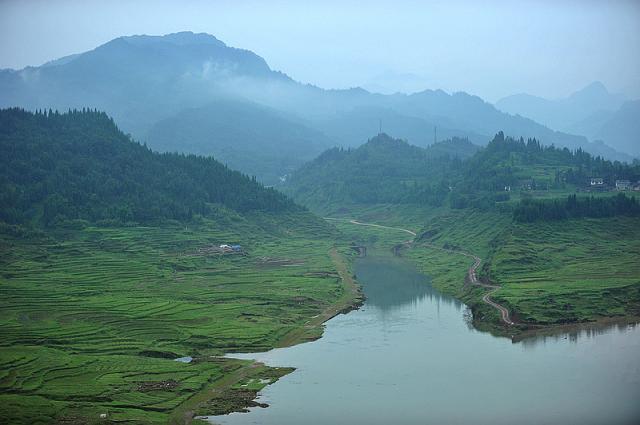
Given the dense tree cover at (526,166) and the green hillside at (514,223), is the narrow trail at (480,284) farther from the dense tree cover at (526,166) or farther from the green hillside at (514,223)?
the dense tree cover at (526,166)

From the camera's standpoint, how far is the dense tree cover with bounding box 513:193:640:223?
101938mm

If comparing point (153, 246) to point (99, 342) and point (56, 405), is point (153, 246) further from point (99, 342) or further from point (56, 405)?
point (56, 405)

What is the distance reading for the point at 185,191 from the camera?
12638cm

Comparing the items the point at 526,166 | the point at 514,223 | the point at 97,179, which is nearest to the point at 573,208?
the point at 514,223

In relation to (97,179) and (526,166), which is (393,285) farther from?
(526,166)

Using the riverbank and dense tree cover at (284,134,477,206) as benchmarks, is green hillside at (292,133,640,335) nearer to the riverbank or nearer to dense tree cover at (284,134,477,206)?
dense tree cover at (284,134,477,206)

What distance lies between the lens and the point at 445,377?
55.1 m

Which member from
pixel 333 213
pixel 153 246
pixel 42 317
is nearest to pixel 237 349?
pixel 42 317

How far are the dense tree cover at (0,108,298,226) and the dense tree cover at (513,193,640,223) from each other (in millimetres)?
42087

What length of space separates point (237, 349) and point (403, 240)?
6344cm

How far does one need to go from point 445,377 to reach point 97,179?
76193 mm

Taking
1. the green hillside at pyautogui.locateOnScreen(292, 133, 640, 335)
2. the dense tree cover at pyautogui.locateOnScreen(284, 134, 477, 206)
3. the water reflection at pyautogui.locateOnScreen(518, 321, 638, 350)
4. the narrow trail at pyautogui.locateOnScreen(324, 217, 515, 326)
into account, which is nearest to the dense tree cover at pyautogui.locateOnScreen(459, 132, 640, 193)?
the green hillside at pyautogui.locateOnScreen(292, 133, 640, 335)

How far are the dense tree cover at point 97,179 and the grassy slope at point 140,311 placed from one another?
18.8 ft

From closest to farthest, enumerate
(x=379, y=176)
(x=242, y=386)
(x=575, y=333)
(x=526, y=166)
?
(x=242, y=386) → (x=575, y=333) → (x=526, y=166) → (x=379, y=176)
